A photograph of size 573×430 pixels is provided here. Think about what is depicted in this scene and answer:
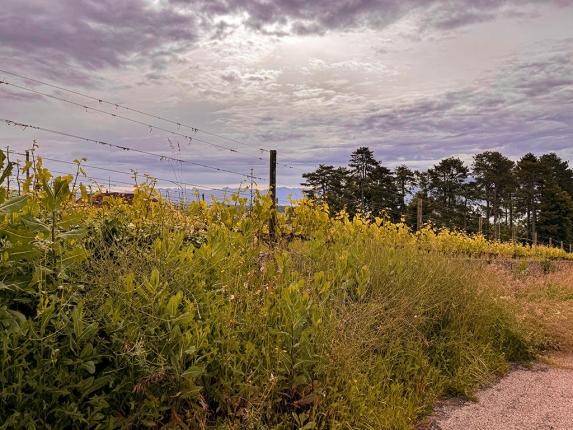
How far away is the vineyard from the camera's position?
2.23 m

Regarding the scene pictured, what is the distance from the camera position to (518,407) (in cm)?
413

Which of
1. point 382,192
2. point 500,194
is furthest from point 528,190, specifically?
point 382,192

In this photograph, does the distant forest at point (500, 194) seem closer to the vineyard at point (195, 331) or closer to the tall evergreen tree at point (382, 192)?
the tall evergreen tree at point (382, 192)

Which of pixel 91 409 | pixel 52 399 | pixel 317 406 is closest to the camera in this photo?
pixel 52 399

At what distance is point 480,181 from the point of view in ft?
197

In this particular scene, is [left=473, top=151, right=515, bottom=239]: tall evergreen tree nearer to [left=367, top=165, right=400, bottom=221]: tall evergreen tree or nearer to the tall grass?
[left=367, top=165, right=400, bottom=221]: tall evergreen tree

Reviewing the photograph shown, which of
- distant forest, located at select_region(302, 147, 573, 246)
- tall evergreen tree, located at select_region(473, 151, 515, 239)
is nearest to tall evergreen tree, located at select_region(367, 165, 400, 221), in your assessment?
distant forest, located at select_region(302, 147, 573, 246)

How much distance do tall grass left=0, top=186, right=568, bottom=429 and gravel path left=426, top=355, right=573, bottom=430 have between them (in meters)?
0.19

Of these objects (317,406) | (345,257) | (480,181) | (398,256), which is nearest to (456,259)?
(398,256)

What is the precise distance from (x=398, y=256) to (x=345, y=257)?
1133mm

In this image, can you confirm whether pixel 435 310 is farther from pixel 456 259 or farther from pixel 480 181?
pixel 480 181

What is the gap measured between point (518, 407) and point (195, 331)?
319cm

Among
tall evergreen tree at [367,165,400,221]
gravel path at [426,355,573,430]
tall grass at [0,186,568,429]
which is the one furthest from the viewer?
tall evergreen tree at [367,165,400,221]

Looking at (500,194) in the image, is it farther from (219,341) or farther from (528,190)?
(219,341)
